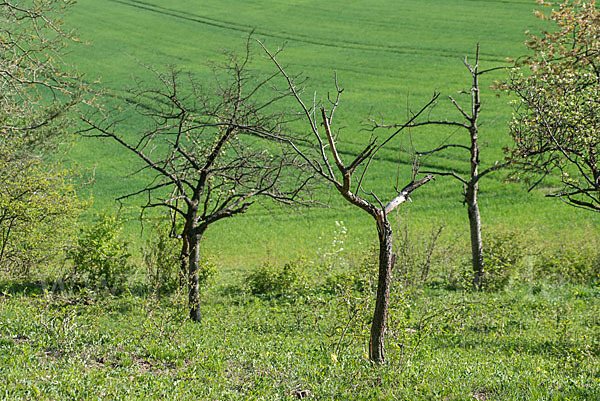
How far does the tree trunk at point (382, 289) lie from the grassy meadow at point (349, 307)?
22 cm

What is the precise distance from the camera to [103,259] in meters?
15.8

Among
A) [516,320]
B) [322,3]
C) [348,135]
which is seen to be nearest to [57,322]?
[516,320]

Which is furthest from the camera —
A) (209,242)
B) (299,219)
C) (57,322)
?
(299,219)

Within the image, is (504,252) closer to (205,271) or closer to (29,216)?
(205,271)

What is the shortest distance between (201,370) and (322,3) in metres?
63.8

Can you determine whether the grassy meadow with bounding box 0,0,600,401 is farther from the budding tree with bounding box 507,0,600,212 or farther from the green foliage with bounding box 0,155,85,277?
the budding tree with bounding box 507,0,600,212

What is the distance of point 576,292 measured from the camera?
44.2 ft

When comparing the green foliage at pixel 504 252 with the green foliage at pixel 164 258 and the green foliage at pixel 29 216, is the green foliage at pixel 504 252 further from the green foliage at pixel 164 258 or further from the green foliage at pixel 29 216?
the green foliage at pixel 29 216

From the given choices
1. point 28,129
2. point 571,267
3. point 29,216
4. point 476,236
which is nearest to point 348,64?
point 571,267

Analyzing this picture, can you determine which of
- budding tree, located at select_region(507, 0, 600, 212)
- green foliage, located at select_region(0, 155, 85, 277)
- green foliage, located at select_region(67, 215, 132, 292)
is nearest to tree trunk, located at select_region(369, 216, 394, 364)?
budding tree, located at select_region(507, 0, 600, 212)

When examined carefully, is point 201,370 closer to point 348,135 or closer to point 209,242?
point 209,242

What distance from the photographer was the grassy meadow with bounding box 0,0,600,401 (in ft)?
21.2

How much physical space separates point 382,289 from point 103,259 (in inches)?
442

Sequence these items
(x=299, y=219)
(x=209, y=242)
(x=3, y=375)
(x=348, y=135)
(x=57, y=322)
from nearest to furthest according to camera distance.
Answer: (x=3, y=375) < (x=57, y=322) < (x=209, y=242) < (x=299, y=219) < (x=348, y=135)
